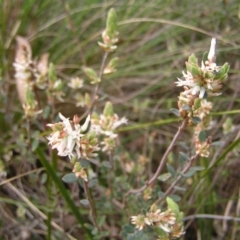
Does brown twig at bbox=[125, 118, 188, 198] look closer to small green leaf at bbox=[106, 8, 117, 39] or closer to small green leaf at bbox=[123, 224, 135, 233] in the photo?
small green leaf at bbox=[123, 224, 135, 233]

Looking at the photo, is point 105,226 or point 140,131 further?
point 140,131

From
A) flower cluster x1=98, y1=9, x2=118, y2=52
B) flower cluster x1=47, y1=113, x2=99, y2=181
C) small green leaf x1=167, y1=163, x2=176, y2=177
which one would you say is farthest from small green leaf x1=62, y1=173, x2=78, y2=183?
flower cluster x1=98, y1=9, x2=118, y2=52

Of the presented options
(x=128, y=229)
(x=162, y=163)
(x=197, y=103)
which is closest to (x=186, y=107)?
(x=197, y=103)

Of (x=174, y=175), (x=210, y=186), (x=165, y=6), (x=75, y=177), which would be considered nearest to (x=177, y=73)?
(x=165, y=6)

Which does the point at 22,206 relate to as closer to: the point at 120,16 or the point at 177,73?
the point at 177,73

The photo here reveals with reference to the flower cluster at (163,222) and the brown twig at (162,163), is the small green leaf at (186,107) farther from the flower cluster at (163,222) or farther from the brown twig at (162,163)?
the flower cluster at (163,222)

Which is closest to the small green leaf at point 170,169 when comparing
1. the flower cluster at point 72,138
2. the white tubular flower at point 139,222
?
the white tubular flower at point 139,222

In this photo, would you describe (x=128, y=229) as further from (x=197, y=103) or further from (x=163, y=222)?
(x=197, y=103)
